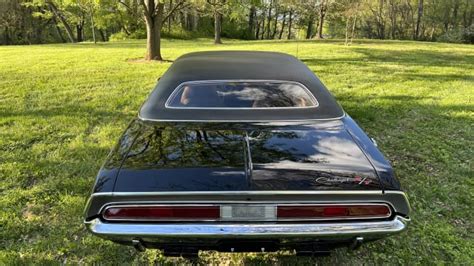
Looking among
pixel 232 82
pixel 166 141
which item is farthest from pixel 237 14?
pixel 166 141

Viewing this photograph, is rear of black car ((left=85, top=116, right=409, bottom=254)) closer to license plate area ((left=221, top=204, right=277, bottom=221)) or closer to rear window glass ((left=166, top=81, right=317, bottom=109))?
license plate area ((left=221, top=204, right=277, bottom=221))

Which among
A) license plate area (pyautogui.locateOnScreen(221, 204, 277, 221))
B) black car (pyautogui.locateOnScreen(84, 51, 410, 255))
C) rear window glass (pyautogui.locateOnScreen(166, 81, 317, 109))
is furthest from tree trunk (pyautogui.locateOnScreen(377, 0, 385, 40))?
license plate area (pyautogui.locateOnScreen(221, 204, 277, 221))

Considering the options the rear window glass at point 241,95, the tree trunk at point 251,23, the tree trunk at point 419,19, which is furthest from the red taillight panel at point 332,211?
the tree trunk at point 419,19

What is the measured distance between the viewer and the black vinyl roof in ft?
9.14

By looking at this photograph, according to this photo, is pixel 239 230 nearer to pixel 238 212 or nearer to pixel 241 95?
pixel 238 212

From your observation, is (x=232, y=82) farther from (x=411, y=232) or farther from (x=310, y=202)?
(x=411, y=232)

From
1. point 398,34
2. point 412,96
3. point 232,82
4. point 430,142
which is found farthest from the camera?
point 398,34

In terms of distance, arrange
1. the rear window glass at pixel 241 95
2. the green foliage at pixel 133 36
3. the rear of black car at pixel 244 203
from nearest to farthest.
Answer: the rear of black car at pixel 244 203 → the rear window glass at pixel 241 95 → the green foliage at pixel 133 36

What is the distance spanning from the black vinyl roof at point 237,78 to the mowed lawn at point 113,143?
108cm

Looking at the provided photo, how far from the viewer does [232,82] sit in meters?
3.18

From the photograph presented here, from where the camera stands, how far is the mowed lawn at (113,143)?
2811 millimetres

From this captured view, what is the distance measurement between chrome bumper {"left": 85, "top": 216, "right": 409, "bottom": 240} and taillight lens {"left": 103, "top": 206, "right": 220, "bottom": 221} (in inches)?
1.5

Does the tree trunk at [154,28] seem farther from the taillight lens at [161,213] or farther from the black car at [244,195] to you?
the taillight lens at [161,213]

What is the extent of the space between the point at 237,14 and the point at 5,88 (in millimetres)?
8140
